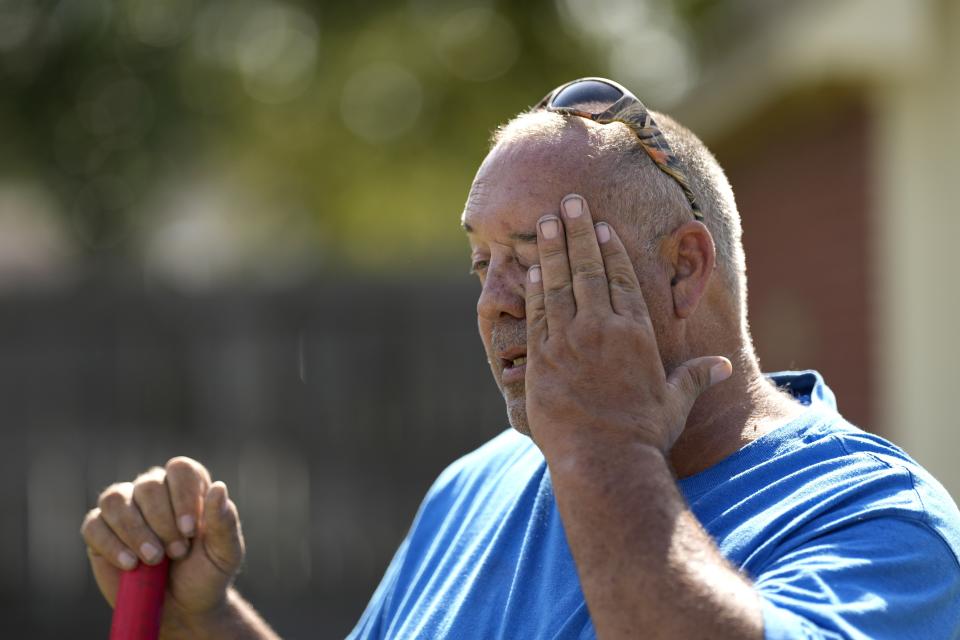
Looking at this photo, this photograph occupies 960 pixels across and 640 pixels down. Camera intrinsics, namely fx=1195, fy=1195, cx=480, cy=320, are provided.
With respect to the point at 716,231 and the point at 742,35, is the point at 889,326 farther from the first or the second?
the point at 716,231

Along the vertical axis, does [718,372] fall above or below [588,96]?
below

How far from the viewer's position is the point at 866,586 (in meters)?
1.81

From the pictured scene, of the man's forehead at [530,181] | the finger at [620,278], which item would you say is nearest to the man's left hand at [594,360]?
the finger at [620,278]

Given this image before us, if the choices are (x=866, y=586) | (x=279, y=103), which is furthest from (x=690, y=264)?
(x=279, y=103)

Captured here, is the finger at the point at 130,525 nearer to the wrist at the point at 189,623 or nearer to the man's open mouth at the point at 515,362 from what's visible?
the wrist at the point at 189,623

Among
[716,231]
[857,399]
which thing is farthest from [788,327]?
[716,231]

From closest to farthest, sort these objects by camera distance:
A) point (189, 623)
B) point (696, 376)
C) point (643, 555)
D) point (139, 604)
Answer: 1. point (643, 555)
2. point (696, 376)
3. point (139, 604)
4. point (189, 623)

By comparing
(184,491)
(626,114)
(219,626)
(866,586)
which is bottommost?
(219,626)

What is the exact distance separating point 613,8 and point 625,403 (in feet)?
53.8

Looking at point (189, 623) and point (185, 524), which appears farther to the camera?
point (189, 623)

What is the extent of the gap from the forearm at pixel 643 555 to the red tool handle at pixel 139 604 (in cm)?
110

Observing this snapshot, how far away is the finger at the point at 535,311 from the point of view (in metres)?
2.04

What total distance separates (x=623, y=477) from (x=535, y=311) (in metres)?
0.38

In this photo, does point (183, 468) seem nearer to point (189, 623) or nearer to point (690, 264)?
point (189, 623)
